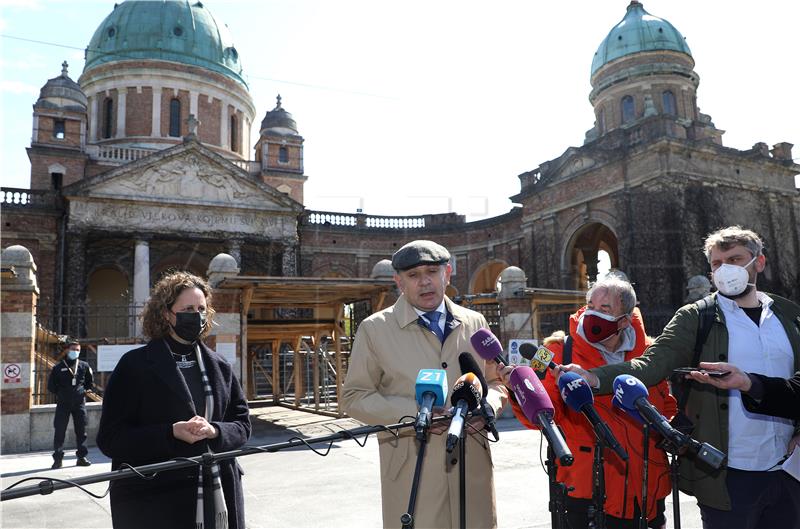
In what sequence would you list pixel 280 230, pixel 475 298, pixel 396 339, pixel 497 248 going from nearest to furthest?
pixel 396 339 < pixel 475 298 < pixel 280 230 < pixel 497 248

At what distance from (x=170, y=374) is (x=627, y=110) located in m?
30.2

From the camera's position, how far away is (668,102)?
29.0m

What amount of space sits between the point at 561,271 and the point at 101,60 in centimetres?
2766

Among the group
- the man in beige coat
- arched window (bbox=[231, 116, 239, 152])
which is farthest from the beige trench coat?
arched window (bbox=[231, 116, 239, 152])

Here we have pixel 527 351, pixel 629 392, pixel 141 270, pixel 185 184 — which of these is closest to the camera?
pixel 629 392

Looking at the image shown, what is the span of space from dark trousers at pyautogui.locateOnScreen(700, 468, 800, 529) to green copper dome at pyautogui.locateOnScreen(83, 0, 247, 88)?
1437 inches

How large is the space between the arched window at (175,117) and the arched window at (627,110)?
77.3 ft

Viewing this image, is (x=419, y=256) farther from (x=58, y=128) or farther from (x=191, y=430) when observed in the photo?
(x=58, y=128)

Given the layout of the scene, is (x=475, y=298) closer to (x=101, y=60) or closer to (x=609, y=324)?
(x=609, y=324)

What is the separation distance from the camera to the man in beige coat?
10.2ft

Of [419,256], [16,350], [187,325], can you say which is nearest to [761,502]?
[419,256]

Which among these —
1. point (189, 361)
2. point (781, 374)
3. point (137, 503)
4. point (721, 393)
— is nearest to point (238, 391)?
point (189, 361)

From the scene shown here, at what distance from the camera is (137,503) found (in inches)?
120

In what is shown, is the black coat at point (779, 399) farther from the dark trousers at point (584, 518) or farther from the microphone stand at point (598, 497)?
the dark trousers at point (584, 518)
